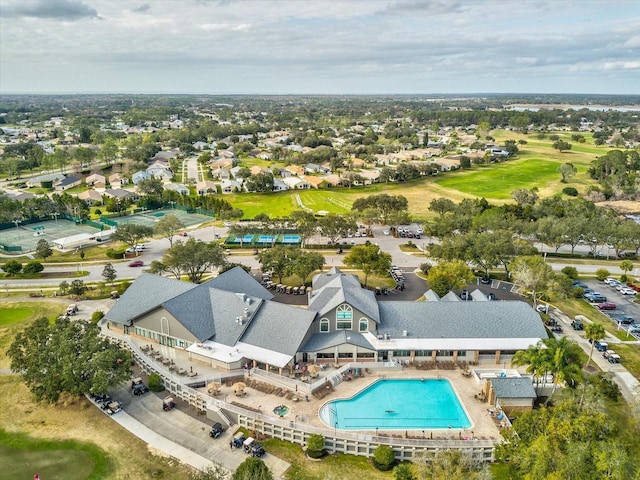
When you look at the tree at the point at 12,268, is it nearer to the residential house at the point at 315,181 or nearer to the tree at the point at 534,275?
the tree at the point at 534,275

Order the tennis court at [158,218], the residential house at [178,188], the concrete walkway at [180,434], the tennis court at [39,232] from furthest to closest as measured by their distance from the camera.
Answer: the residential house at [178,188] < the tennis court at [158,218] < the tennis court at [39,232] < the concrete walkway at [180,434]

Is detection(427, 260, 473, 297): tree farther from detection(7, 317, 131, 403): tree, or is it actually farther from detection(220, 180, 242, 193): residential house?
detection(220, 180, 242, 193): residential house

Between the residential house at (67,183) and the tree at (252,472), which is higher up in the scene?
the residential house at (67,183)

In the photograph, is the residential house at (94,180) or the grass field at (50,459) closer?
the grass field at (50,459)

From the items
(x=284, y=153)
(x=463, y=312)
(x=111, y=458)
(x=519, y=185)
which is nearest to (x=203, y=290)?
(x=111, y=458)

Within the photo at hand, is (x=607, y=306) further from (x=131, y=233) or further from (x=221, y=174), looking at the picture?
(x=221, y=174)

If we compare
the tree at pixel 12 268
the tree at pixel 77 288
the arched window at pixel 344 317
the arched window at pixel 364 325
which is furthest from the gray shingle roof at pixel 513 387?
the tree at pixel 12 268

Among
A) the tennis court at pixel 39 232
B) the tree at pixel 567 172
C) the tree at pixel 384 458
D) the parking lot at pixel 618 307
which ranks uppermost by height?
the tree at pixel 567 172
